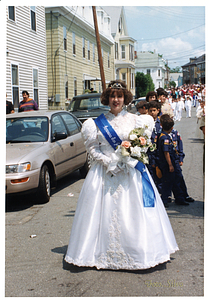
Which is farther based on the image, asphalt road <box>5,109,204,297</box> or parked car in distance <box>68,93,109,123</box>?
parked car in distance <box>68,93,109,123</box>

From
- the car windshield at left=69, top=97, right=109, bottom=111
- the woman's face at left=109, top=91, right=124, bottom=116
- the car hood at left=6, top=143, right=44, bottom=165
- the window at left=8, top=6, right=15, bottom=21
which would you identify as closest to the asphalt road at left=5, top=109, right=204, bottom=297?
the car hood at left=6, top=143, right=44, bottom=165

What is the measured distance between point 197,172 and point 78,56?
71.1 ft

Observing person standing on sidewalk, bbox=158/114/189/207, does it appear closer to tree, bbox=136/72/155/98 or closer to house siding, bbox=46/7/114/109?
house siding, bbox=46/7/114/109

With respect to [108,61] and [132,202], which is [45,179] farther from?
[108,61]

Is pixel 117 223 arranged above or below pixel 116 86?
below

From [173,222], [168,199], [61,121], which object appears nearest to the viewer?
[173,222]

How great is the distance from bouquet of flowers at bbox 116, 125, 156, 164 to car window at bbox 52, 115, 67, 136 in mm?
3827

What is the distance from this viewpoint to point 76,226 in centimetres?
392

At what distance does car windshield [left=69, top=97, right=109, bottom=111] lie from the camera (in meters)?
13.6

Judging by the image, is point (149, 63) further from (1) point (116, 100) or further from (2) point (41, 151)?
(1) point (116, 100)

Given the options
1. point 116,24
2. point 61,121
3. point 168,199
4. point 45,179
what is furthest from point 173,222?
point 116,24

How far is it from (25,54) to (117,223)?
665 inches

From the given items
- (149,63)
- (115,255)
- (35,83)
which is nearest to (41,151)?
(115,255)

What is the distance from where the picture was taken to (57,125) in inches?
312
